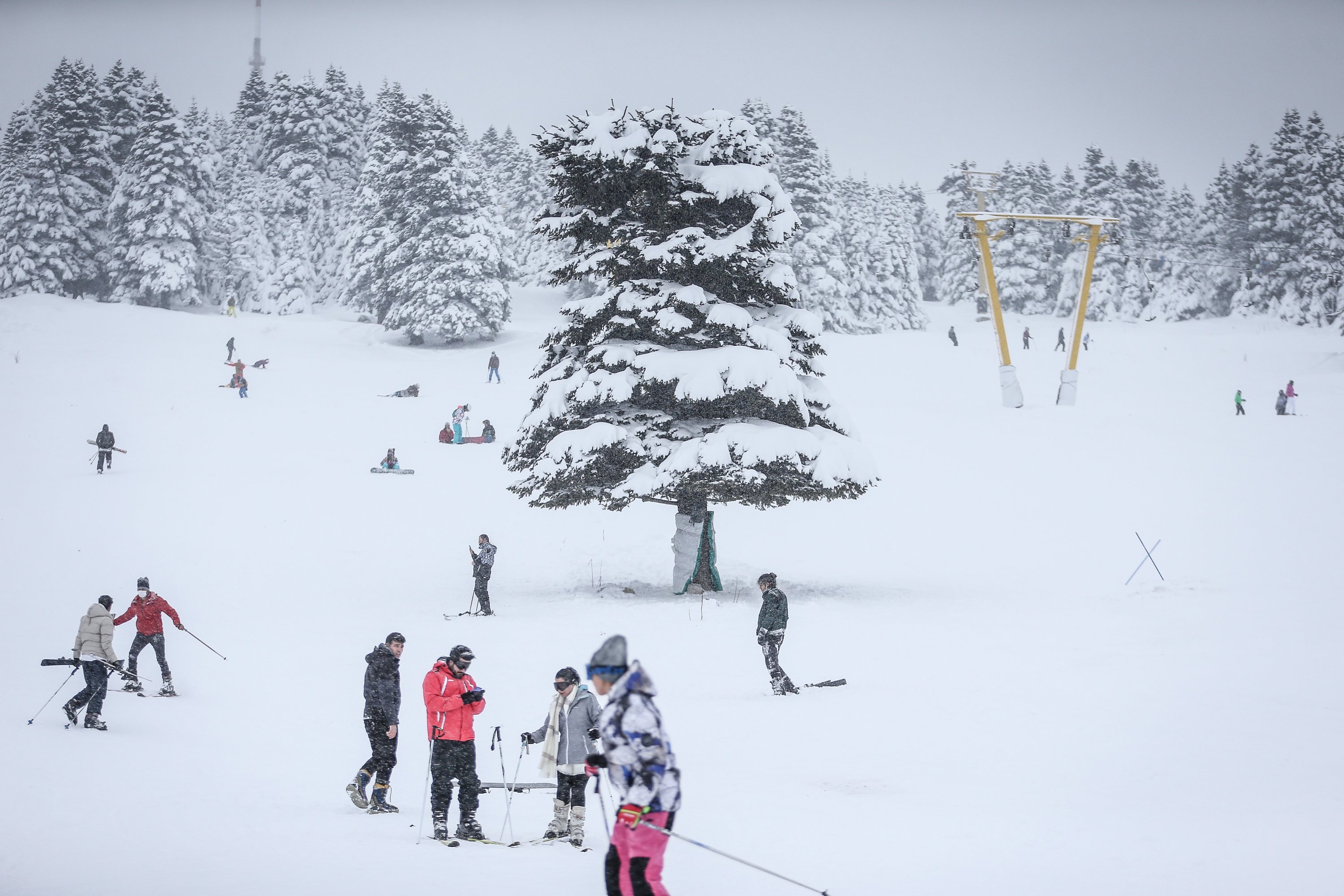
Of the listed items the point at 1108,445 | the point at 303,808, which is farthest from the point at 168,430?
the point at 1108,445

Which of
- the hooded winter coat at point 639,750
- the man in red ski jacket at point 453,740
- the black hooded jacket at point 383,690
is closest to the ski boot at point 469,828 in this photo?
the man in red ski jacket at point 453,740

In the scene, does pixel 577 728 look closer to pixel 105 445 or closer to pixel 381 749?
pixel 381 749

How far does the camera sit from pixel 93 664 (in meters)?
11.7

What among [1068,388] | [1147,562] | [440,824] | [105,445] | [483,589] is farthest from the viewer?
[1068,388]

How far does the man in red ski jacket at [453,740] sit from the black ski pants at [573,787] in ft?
2.27

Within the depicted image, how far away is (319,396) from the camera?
138 ft

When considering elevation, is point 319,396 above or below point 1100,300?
below

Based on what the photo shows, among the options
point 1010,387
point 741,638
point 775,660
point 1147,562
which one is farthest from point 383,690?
point 1010,387

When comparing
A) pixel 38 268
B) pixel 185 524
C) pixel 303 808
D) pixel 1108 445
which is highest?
pixel 38 268

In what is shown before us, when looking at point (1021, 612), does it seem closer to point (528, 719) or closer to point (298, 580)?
point (528, 719)

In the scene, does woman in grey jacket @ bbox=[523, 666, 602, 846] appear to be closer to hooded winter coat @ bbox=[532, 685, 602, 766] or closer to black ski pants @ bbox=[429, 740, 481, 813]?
hooded winter coat @ bbox=[532, 685, 602, 766]

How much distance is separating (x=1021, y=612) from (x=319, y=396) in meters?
30.5

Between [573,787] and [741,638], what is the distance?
9078 millimetres

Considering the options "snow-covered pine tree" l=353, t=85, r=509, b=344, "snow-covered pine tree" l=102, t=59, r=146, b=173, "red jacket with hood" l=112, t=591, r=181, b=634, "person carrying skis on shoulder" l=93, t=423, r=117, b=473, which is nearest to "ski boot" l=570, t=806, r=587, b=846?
"red jacket with hood" l=112, t=591, r=181, b=634
